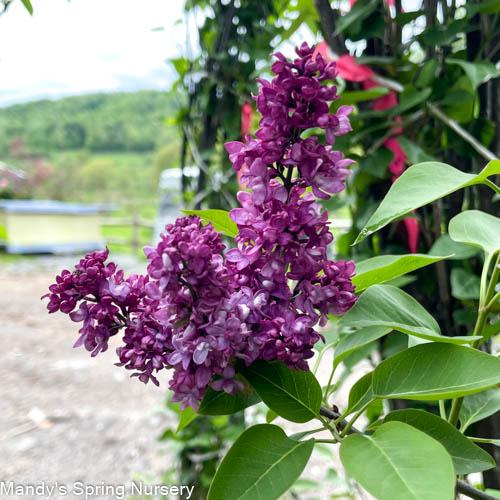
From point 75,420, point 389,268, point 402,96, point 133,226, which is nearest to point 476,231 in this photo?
point 389,268

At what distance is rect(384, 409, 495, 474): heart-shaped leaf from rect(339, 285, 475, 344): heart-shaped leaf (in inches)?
1.8

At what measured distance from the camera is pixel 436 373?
0.76 feet

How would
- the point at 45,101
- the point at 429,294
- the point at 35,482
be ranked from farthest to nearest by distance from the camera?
the point at 45,101 < the point at 35,482 < the point at 429,294

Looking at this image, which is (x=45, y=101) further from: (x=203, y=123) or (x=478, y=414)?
(x=478, y=414)

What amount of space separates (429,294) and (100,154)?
14555 mm

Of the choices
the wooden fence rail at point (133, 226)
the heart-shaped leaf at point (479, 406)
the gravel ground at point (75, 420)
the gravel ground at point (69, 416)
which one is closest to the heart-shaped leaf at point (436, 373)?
the heart-shaped leaf at point (479, 406)

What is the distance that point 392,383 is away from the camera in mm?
244

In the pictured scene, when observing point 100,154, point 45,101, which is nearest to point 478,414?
point 100,154

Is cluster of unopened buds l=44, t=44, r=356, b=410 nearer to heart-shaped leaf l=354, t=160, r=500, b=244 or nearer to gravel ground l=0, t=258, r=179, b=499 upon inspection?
heart-shaped leaf l=354, t=160, r=500, b=244

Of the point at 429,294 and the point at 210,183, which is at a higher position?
the point at 210,183

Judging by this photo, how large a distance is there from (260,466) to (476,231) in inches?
7.7

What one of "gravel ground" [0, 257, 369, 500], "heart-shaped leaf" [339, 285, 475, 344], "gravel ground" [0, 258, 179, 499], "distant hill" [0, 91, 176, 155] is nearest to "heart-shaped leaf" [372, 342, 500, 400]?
"heart-shaped leaf" [339, 285, 475, 344]

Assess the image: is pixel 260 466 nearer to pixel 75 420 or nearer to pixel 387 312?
pixel 387 312

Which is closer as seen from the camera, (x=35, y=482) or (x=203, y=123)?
(x=203, y=123)
